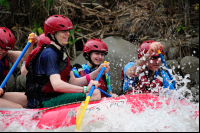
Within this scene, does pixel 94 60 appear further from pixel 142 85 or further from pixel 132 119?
pixel 132 119

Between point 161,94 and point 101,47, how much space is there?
1.40 metres

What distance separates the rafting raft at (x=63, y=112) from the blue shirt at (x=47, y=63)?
0.46 metres

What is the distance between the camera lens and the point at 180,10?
7.32 m

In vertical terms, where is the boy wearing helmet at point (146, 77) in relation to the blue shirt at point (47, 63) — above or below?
below

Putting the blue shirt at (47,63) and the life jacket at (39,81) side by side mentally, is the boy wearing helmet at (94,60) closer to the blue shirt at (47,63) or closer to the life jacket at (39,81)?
the life jacket at (39,81)

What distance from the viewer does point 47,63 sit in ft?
8.77

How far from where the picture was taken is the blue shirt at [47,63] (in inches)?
104

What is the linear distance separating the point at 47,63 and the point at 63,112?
0.65m

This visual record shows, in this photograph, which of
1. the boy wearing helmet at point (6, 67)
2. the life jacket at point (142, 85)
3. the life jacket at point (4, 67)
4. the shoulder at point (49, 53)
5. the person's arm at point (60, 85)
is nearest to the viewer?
the person's arm at point (60, 85)

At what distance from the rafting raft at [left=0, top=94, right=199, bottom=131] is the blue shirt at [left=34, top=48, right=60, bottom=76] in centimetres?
46

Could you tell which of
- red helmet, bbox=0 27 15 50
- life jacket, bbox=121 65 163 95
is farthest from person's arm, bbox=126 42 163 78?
red helmet, bbox=0 27 15 50

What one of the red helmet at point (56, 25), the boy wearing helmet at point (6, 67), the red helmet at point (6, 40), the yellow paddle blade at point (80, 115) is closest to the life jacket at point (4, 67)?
the boy wearing helmet at point (6, 67)

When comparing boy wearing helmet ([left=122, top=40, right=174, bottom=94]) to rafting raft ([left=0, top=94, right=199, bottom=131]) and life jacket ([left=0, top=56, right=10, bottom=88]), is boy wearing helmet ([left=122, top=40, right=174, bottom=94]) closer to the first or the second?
rafting raft ([left=0, top=94, right=199, bottom=131])

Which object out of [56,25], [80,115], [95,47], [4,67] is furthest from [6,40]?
[80,115]
